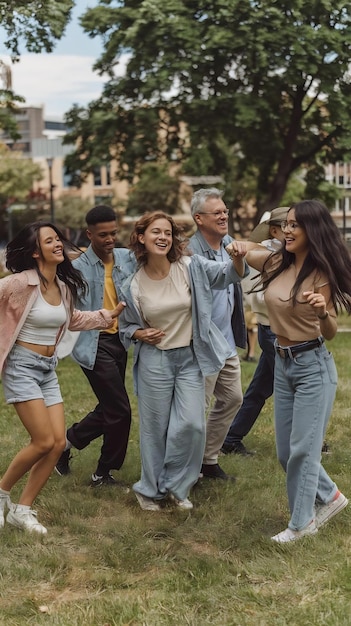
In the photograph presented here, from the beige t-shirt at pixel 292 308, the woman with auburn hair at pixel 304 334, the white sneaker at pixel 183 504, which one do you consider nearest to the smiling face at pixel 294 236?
the woman with auburn hair at pixel 304 334

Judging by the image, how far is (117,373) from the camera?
280 inches

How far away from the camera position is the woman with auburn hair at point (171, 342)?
6348mm

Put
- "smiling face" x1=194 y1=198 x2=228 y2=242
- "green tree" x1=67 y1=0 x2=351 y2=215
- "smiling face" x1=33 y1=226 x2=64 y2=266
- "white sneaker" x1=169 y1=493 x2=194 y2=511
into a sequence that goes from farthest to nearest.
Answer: "green tree" x1=67 y1=0 x2=351 y2=215 → "smiling face" x1=194 y1=198 x2=228 y2=242 → "white sneaker" x1=169 y1=493 x2=194 y2=511 → "smiling face" x1=33 y1=226 x2=64 y2=266

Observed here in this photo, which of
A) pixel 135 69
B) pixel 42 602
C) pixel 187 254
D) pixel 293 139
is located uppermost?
pixel 135 69

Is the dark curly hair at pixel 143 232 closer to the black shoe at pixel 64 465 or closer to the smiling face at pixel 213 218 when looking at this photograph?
the smiling face at pixel 213 218

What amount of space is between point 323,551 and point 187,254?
6.96 feet

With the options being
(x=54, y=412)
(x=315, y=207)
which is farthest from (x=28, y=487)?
(x=315, y=207)

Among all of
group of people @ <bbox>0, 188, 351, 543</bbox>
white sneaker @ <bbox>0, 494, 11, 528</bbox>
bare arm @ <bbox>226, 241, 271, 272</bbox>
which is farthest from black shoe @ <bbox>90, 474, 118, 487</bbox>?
bare arm @ <bbox>226, 241, 271, 272</bbox>

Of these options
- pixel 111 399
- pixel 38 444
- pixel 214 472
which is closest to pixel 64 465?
pixel 111 399

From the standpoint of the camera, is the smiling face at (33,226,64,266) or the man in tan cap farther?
the man in tan cap

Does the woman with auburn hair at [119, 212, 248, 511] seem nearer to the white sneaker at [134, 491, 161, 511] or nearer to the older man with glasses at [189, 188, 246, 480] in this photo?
the white sneaker at [134, 491, 161, 511]

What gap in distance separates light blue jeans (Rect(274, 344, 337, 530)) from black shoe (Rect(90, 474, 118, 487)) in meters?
1.88

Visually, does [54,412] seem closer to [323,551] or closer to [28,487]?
[28,487]

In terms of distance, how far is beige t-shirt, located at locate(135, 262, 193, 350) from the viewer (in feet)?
20.8
